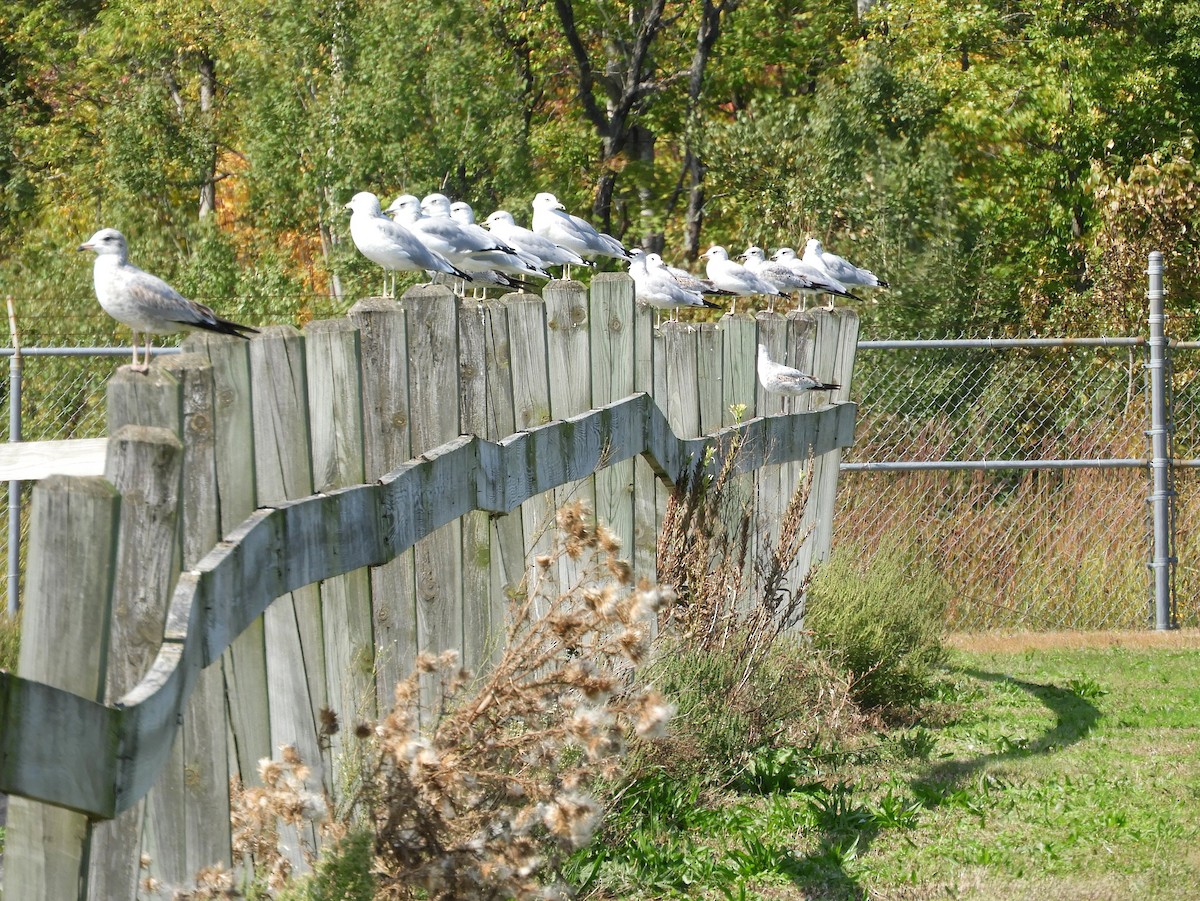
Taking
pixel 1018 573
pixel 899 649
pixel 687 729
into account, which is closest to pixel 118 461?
pixel 687 729

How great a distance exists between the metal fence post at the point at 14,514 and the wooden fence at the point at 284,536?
1.90 m

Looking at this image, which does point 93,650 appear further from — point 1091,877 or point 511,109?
point 511,109

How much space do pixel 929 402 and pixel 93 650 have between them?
874 cm

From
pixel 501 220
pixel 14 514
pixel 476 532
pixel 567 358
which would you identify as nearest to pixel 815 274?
pixel 501 220

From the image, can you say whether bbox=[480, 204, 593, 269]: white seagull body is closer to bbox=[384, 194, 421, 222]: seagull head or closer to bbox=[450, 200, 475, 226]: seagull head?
bbox=[450, 200, 475, 226]: seagull head

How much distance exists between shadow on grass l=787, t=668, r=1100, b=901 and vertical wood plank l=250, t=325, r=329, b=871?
1680 millimetres

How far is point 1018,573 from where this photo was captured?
390 inches

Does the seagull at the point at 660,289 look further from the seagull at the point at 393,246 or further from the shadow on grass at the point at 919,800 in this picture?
the shadow on grass at the point at 919,800

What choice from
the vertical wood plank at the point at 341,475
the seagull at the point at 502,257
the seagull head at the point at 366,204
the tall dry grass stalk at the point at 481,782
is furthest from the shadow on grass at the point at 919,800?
the seagull head at the point at 366,204

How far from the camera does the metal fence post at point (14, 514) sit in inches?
227

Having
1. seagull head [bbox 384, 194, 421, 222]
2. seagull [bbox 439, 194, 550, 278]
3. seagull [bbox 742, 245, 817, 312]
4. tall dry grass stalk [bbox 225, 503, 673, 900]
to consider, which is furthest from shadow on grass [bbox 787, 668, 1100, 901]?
seagull [bbox 742, 245, 817, 312]

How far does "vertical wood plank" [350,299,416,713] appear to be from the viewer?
12.0 ft

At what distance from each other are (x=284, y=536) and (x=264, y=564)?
0.38 ft

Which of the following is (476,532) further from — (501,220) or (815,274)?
(815,274)
